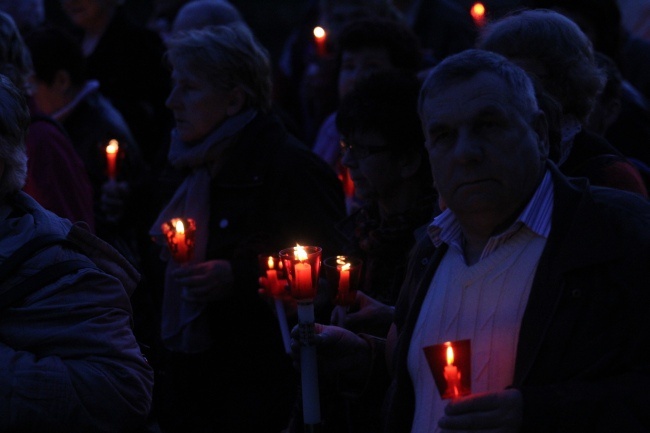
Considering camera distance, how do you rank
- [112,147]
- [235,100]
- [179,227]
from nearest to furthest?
1. [179,227]
2. [235,100]
3. [112,147]

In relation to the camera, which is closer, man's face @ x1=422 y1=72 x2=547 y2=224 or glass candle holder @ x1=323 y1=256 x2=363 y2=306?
man's face @ x1=422 y1=72 x2=547 y2=224

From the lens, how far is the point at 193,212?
4.35 metres

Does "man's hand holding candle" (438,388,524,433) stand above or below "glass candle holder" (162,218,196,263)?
below

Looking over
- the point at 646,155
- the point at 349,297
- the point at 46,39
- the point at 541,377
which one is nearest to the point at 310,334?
the point at 349,297

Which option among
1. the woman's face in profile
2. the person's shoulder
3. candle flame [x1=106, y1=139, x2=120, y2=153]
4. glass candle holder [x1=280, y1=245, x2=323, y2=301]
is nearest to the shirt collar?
the person's shoulder

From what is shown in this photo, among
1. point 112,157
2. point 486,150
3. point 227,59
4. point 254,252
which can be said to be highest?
point 227,59

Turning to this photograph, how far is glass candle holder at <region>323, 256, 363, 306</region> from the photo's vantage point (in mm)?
2984

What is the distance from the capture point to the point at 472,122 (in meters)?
2.41

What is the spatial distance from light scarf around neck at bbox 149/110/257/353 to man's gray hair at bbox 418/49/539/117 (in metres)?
1.98

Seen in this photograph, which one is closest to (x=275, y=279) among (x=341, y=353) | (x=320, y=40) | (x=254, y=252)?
(x=341, y=353)

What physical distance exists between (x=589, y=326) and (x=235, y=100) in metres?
2.60

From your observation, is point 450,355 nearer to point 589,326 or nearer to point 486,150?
point 589,326

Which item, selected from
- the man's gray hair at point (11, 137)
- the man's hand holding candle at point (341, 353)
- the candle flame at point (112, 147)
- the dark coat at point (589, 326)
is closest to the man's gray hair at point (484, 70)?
the dark coat at point (589, 326)

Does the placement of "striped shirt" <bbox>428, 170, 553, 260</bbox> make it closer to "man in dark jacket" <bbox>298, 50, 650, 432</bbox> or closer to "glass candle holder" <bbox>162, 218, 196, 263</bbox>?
"man in dark jacket" <bbox>298, 50, 650, 432</bbox>
